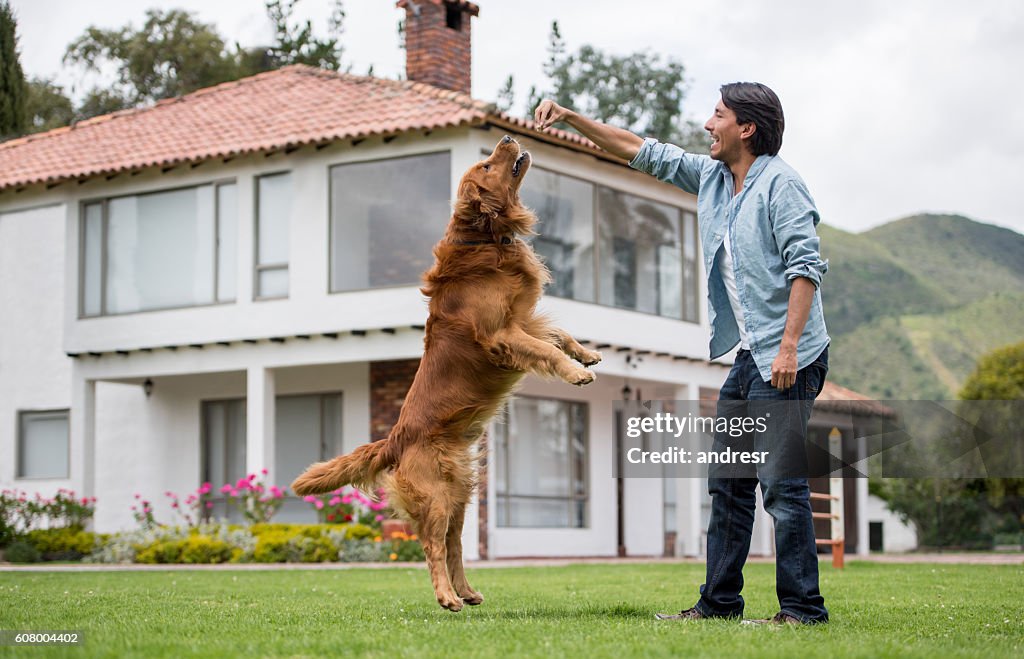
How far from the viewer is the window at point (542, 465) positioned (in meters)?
18.7

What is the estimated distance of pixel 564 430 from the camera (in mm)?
19719

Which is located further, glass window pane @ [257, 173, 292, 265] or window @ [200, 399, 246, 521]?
window @ [200, 399, 246, 521]

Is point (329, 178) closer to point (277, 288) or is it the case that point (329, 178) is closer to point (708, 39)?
point (277, 288)

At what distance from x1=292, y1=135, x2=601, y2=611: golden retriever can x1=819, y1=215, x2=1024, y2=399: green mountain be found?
42.6m

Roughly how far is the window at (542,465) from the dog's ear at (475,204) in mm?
12298

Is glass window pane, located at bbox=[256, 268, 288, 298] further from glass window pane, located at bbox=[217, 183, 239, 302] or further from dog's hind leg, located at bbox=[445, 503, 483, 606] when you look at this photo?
dog's hind leg, located at bbox=[445, 503, 483, 606]

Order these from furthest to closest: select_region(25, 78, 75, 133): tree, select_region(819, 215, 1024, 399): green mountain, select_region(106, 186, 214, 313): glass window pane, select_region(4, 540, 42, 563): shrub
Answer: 1. select_region(819, 215, 1024, 399): green mountain
2. select_region(25, 78, 75, 133): tree
3. select_region(106, 186, 214, 313): glass window pane
4. select_region(4, 540, 42, 563): shrub

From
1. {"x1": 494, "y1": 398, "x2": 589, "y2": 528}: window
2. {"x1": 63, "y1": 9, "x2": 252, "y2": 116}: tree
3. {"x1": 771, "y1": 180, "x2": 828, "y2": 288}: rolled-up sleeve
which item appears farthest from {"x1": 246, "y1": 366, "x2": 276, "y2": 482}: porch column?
{"x1": 63, "y1": 9, "x2": 252, "y2": 116}: tree

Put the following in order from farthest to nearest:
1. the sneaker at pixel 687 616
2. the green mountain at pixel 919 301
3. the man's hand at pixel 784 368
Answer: the green mountain at pixel 919 301 < the sneaker at pixel 687 616 < the man's hand at pixel 784 368

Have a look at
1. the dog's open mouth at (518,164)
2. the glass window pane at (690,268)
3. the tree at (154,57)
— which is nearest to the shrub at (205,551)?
the glass window pane at (690,268)

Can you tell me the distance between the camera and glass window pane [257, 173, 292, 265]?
58.3 ft

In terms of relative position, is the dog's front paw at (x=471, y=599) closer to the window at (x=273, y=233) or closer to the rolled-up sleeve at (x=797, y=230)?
the rolled-up sleeve at (x=797, y=230)

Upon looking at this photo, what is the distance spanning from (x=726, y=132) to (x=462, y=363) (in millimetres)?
1667

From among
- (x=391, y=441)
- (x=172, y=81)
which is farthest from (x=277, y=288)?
(x=172, y=81)
